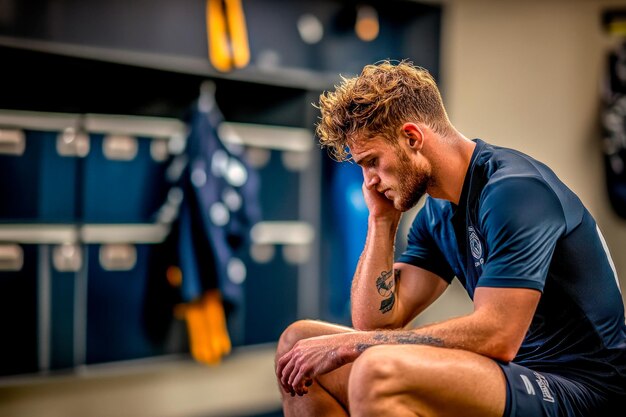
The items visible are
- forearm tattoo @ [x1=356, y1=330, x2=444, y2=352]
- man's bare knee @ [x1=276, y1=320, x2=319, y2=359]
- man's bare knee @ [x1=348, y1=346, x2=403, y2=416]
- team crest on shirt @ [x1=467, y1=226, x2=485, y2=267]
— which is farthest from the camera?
man's bare knee @ [x1=276, y1=320, x2=319, y2=359]

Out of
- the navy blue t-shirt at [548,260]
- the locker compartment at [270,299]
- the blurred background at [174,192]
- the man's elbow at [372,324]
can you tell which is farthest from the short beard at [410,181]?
the locker compartment at [270,299]

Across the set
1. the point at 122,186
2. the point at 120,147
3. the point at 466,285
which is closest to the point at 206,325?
the point at 122,186

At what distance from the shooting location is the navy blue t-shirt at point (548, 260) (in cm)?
163

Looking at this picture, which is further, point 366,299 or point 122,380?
point 122,380

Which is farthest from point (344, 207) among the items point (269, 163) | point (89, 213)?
point (89, 213)

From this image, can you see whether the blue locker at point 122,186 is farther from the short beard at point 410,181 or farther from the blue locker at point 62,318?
the short beard at point 410,181

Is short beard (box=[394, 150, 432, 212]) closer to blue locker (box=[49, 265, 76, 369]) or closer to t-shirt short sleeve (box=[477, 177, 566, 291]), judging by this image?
t-shirt short sleeve (box=[477, 177, 566, 291])

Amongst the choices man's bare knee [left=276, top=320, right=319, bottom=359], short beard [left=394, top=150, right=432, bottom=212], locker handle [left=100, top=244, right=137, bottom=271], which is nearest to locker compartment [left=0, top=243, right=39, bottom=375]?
locker handle [left=100, top=244, right=137, bottom=271]

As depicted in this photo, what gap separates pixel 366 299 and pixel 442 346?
0.43m

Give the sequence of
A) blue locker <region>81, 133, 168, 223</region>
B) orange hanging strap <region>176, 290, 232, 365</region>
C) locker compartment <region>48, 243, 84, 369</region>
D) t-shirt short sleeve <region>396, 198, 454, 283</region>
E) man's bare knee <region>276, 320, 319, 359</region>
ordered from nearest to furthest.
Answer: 1. man's bare knee <region>276, 320, 319, 359</region>
2. t-shirt short sleeve <region>396, 198, 454, 283</region>
3. locker compartment <region>48, 243, 84, 369</region>
4. blue locker <region>81, 133, 168, 223</region>
5. orange hanging strap <region>176, 290, 232, 365</region>

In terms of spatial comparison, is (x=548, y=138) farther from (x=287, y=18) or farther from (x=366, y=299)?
(x=366, y=299)

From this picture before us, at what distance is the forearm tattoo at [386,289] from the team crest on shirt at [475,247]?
0.28m

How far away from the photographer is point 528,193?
65.5 inches

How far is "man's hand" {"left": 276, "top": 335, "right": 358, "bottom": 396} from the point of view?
66.8 inches
